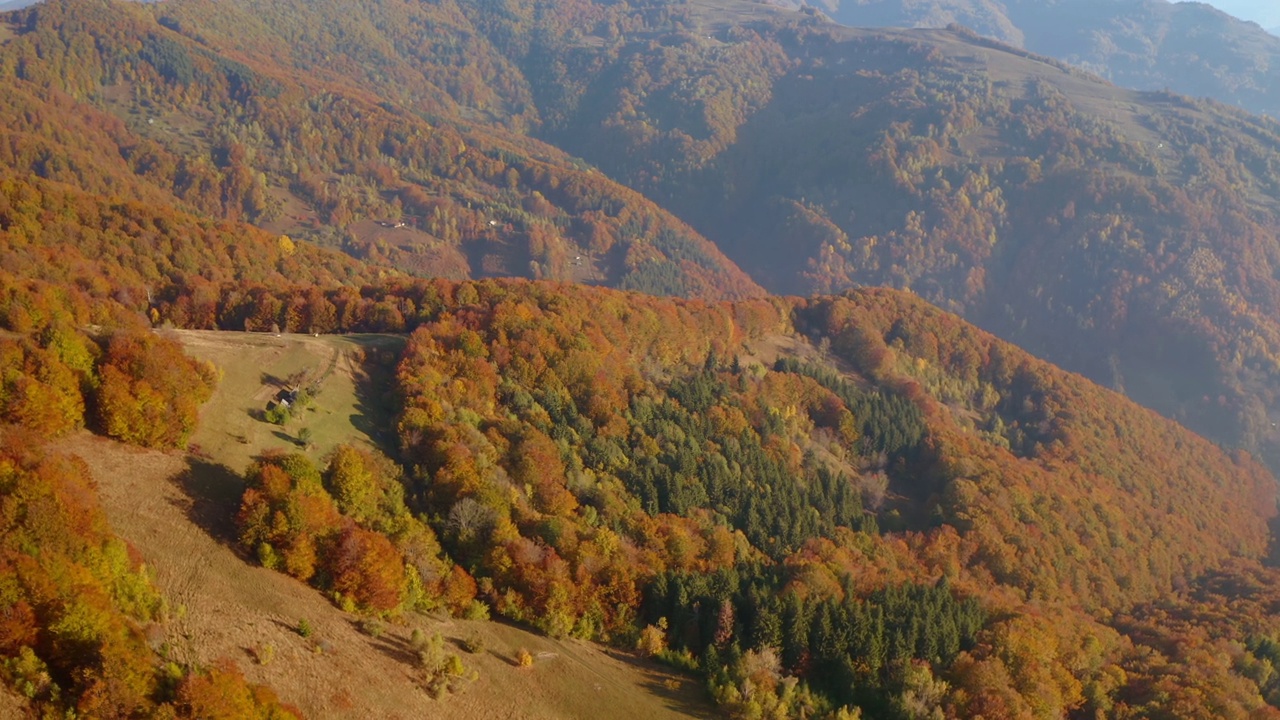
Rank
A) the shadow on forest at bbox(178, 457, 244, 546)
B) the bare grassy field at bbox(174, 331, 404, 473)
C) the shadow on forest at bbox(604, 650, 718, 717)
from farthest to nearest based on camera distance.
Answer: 1. the bare grassy field at bbox(174, 331, 404, 473)
2. the shadow on forest at bbox(604, 650, 718, 717)
3. the shadow on forest at bbox(178, 457, 244, 546)

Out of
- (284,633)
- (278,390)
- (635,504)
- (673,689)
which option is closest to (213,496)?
(284,633)

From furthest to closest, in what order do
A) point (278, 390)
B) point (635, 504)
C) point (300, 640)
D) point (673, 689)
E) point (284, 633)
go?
1. point (635, 504)
2. point (278, 390)
3. point (673, 689)
4. point (300, 640)
5. point (284, 633)

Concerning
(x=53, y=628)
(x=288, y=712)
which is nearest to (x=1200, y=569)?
(x=288, y=712)

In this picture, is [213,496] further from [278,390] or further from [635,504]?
[635,504]

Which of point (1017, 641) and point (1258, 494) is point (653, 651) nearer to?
point (1017, 641)

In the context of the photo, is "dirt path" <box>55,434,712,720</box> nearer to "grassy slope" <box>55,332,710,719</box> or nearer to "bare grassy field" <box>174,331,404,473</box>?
"grassy slope" <box>55,332,710,719</box>

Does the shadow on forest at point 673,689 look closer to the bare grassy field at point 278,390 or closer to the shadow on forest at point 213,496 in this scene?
the shadow on forest at point 213,496

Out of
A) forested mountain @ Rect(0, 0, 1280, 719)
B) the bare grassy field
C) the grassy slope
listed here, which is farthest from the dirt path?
the bare grassy field
